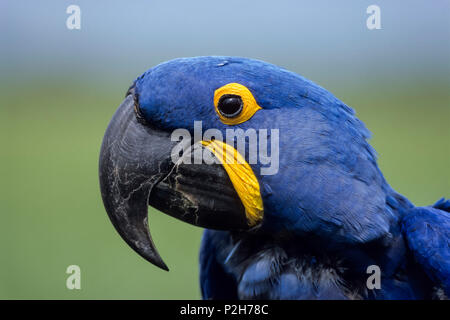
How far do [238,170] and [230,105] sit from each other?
0.23 metres

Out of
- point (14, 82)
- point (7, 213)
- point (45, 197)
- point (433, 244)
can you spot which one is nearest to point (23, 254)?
point (7, 213)

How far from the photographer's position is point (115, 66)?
18.0 meters

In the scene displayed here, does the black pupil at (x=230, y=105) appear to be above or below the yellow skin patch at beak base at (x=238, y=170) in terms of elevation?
above

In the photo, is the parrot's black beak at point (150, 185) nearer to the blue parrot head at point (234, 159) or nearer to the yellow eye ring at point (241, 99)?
the blue parrot head at point (234, 159)

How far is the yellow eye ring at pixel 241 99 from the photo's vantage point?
194cm

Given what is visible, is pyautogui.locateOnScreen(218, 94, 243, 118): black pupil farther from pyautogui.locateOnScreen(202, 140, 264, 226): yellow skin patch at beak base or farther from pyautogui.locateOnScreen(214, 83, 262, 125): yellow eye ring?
pyautogui.locateOnScreen(202, 140, 264, 226): yellow skin patch at beak base

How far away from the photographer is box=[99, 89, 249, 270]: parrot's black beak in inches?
75.8

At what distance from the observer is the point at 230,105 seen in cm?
194

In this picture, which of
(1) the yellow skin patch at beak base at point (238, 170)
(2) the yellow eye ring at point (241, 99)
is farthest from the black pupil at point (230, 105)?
(1) the yellow skin patch at beak base at point (238, 170)

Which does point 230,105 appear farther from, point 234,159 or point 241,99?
point 234,159

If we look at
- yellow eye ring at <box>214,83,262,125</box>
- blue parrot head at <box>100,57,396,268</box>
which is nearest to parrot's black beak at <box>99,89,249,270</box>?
blue parrot head at <box>100,57,396,268</box>

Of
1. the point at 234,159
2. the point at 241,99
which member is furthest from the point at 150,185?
the point at 241,99
